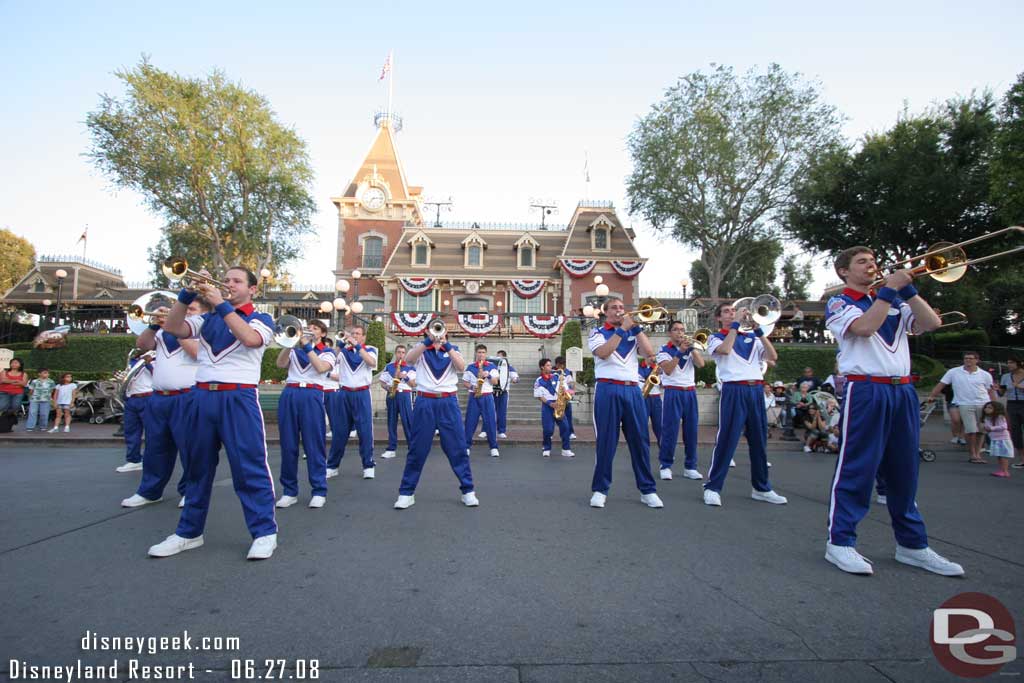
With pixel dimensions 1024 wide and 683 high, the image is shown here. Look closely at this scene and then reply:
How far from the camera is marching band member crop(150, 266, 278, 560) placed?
14.2 feet

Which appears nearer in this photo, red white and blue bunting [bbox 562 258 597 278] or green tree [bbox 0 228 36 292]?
red white and blue bunting [bbox 562 258 597 278]

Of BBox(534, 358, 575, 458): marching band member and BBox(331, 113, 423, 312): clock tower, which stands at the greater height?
BBox(331, 113, 423, 312): clock tower

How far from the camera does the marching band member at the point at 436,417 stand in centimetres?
619

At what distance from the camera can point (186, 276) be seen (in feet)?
15.3

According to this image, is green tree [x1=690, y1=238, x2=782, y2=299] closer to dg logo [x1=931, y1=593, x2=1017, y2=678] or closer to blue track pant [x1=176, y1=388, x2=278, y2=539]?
dg logo [x1=931, y1=593, x2=1017, y2=678]

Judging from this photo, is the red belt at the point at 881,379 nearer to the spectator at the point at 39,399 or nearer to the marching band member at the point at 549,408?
the marching band member at the point at 549,408

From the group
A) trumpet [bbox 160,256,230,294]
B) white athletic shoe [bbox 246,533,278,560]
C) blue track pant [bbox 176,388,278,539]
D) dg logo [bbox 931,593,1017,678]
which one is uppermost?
trumpet [bbox 160,256,230,294]

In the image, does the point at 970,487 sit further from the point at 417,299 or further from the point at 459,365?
the point at 417,299

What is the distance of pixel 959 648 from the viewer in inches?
109

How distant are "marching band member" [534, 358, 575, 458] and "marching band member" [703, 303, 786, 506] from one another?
17.3 feet

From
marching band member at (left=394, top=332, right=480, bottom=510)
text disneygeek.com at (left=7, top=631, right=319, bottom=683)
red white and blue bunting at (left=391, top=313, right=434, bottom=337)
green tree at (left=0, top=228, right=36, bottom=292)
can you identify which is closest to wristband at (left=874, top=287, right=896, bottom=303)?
marching band member at (left=394, top=332, right=480, bottom=510)

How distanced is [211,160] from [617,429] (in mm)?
29487

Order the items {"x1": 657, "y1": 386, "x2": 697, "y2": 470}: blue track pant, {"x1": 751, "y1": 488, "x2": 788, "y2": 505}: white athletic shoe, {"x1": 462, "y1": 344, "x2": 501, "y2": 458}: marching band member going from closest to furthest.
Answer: {"x1": 751, "y1": 488, "x2": 788, "y2": 505}: white athletic shoe → {"x1": 657, "y1": 386, "x2": 697, "y2": 470}: blue track pant → {"x1": 462, "y1": 344, "x2": 501, "y2": 458}: marching band member

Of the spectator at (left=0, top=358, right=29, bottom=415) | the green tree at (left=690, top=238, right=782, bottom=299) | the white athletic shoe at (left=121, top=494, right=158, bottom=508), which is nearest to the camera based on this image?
the white athletic shoe at (left=121, top=494, right=158, bottom=508)
